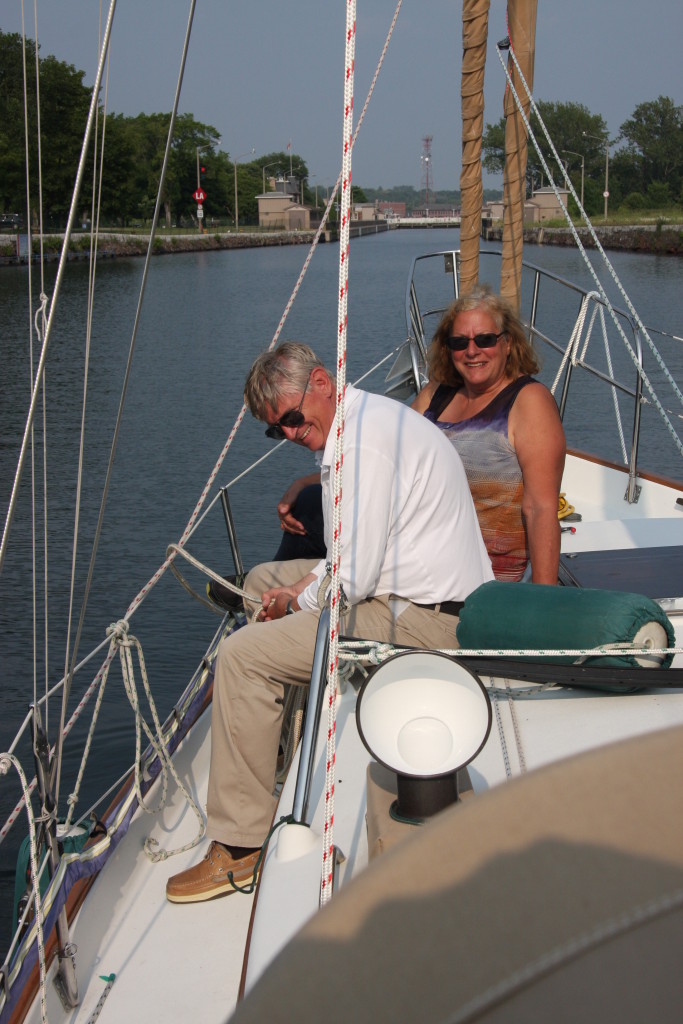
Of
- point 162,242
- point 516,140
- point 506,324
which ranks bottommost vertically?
point 506,324

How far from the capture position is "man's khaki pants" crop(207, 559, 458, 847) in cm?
230

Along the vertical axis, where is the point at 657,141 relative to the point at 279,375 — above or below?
above

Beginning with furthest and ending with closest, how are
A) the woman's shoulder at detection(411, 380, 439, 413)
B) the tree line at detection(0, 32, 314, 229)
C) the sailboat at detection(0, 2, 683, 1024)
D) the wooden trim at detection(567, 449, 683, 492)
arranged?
the tree line at detection(0, 32, 314, 229)
the wooden trim at detection(567, 449, 683, 492)
the woman's shoulder at detection(411, 380, 439, 413)
the sailboat at detection(0, 2, 683, 1024)

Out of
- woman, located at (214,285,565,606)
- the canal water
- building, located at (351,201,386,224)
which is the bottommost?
the canal water

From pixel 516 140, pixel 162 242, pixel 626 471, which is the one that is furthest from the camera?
pixel 162 242

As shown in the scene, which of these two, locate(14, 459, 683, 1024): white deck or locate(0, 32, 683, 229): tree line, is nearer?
locate(14, 459, 683, 1024): white deck

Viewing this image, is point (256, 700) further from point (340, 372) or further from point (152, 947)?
point (340, 372)

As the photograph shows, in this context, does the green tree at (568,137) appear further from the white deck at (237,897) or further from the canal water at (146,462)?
→ the white deck at (237,897)

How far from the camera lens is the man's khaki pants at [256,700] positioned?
230 centimetres

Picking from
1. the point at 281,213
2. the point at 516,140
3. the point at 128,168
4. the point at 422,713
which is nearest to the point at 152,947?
the point at 422,713

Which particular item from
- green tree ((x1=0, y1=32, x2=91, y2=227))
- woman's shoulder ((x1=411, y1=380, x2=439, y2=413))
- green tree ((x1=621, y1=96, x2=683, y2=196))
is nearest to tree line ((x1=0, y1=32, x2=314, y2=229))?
green tree ((x1=0, y1=32, x2=91, y2=227))

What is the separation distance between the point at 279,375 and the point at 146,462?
772 cm

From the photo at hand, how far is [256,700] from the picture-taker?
2305 millimetres

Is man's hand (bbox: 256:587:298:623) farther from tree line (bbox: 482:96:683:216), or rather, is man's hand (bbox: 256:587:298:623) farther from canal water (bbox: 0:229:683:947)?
tree line (bbox: 482:96:683:216)
